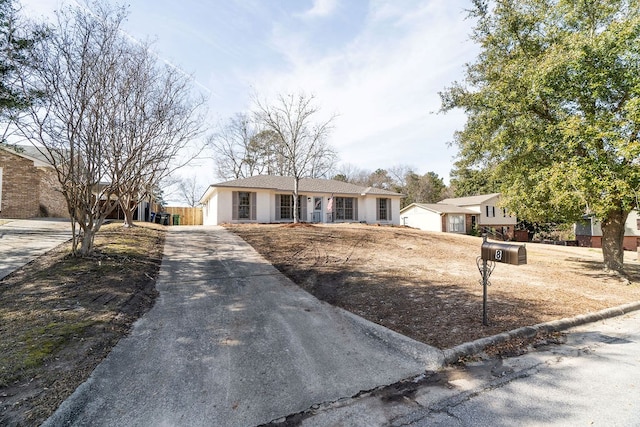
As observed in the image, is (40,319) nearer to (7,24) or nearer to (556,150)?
(7,24)

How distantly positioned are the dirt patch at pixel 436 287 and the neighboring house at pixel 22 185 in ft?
51.8

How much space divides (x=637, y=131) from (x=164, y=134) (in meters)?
12.6

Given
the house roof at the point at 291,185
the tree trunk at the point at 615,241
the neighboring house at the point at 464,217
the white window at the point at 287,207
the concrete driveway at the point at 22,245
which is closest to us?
the concrete driveway at the point at 22,245

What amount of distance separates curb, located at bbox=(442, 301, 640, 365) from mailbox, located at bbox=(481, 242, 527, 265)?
0.97 meters

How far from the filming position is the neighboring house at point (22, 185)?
647 inches

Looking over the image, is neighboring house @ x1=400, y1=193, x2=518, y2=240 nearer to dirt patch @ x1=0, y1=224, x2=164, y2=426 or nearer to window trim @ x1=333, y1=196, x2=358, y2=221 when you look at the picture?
window trim @ x1=333, y1=196, x2=358, y2=221

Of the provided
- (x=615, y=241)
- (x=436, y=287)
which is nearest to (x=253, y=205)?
(x=436, y=287)

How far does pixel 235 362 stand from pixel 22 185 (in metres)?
21.1

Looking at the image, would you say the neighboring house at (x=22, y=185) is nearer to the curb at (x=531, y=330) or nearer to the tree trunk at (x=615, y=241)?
the curb at (x=531, y=330)

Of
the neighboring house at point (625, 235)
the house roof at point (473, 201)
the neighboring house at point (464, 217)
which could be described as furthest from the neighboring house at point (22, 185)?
the house roof at point (473, 201)

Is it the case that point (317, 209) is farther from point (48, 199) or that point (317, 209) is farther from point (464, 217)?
point (464, 217)

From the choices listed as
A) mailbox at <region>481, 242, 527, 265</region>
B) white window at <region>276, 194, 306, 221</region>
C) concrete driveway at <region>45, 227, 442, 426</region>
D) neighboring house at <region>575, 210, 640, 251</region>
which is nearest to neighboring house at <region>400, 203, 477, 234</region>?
neighboring house at <region>575, 210, 640, 251</region>

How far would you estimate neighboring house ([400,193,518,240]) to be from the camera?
97.8ft

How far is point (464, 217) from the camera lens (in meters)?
31.0
